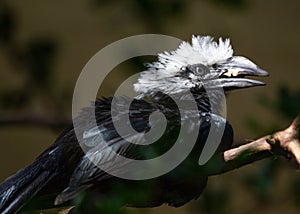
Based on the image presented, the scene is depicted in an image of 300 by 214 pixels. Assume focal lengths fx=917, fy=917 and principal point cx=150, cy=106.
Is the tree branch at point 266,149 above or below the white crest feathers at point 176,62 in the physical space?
below

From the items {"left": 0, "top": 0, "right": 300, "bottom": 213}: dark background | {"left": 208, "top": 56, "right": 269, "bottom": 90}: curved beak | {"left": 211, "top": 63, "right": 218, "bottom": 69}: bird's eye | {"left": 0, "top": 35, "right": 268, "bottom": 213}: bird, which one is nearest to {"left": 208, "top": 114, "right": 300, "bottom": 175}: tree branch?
{"left": 0, "top": 35, "right": 268, "bottom": 213}: bird

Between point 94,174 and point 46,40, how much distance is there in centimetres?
94

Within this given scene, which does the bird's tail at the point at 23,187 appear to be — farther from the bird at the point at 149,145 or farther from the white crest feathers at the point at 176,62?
the white crest feathers at the point at 176,62

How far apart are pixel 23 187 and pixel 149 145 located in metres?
0.37

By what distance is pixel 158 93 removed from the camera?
2.43 metres

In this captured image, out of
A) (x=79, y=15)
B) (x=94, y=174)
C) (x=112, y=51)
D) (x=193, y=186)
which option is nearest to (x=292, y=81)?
(x=79, y=15)

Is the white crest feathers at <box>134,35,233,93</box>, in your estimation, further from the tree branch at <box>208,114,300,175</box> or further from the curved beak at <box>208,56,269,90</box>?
the tree branch at <box>208,114,300,175</box>

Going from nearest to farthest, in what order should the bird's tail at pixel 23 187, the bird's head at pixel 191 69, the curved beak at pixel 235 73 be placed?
the bird's tail at pixel 23 187
the curved beak at pixel 235 73
the bird's head at pixel 191 69

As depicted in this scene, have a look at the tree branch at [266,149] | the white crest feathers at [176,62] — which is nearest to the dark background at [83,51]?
the white crest feathers at [176,62]

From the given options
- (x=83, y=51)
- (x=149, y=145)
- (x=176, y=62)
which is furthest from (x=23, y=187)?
(x=83, y=51)

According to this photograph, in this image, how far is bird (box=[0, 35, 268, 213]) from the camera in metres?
1.92

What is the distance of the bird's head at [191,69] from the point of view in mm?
2404

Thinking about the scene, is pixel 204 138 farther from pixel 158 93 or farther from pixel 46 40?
pixel 46 40

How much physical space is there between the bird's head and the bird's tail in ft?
1.22
